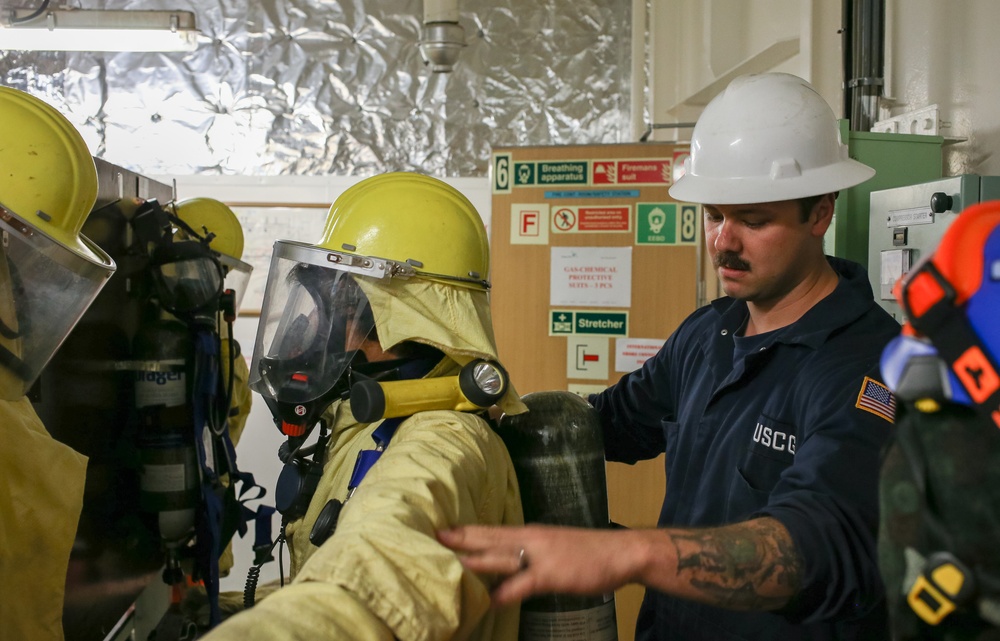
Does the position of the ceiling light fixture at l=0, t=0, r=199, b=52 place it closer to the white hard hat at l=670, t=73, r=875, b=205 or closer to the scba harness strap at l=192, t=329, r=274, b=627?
the scba harness strap at l=192, t=329, r=274, b=627

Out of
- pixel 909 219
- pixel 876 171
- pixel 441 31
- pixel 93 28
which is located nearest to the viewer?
pixel 909 219

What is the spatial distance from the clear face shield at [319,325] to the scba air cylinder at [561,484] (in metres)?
0.33

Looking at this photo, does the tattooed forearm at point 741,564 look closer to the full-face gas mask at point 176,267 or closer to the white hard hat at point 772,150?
the white hard hat at point 772,150

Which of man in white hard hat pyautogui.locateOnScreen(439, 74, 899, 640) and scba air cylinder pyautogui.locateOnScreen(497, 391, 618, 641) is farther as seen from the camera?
scba air cylinder pyautogui.locateOnScreen(497, 391, 618, 641)

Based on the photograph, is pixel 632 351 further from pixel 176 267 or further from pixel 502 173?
pixel 176 267

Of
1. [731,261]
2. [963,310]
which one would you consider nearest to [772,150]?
[731,261]

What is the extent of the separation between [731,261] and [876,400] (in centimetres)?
41

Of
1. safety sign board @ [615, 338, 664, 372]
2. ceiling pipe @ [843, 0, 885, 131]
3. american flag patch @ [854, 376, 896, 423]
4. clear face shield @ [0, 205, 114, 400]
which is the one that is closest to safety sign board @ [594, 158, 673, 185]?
safety sign board @ [615, 338, 664, 372]

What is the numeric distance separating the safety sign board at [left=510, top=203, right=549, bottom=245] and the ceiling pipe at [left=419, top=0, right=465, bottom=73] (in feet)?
2.88

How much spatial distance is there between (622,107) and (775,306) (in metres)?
3.12

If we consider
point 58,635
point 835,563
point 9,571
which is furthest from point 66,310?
point 835,563

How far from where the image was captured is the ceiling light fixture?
3.44 metres

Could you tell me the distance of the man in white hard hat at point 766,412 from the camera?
1105mm

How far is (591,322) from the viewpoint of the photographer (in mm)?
3322
